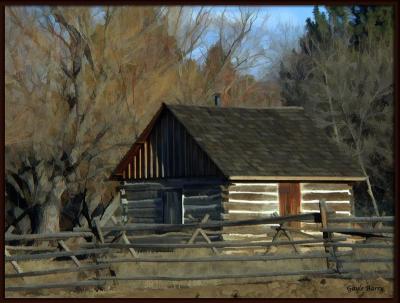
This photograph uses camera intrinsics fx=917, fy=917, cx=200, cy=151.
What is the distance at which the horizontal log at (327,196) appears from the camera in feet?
91.1

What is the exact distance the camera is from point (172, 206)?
28.3 meters

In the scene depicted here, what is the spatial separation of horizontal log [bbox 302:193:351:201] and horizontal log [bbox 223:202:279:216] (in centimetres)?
109

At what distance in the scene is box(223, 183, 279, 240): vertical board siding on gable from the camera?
26.6 m

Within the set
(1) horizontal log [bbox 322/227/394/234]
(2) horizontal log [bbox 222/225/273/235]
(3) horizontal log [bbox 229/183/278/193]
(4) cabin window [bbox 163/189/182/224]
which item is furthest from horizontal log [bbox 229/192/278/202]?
(1) horizontal log [bbox 322/227/394/234]

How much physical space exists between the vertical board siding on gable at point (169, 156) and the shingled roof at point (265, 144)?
0.38 m

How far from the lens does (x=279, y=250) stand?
23.3m

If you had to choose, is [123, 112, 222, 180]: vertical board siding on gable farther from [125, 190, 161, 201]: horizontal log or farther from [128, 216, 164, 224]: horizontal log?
[128, 216, 164, 224]: horizontal log

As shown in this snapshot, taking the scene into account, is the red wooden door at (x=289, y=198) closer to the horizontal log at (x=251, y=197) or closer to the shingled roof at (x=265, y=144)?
the horizontal log at (x=251, y=197)

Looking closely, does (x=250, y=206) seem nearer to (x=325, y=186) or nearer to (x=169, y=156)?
(x=325, y=186)

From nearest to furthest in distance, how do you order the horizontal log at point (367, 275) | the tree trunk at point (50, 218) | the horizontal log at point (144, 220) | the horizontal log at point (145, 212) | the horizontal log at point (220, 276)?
1. the horizontal log at point (367, 275)
2. the horizontal log at point (220, 276)
3. the horizontal log at point (144, 220)
4. the horizontal log at point (145, 212)
5. the tree trunk at point (50, 218)

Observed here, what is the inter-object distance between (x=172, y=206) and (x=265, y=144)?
3.48 m

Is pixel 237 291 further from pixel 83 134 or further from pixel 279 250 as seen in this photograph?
pixel 83 134

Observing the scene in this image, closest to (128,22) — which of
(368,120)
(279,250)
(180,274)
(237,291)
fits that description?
(368,120)

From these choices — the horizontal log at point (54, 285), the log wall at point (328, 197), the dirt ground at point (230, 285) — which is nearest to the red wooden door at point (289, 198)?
the log wall at point (328, 197)
